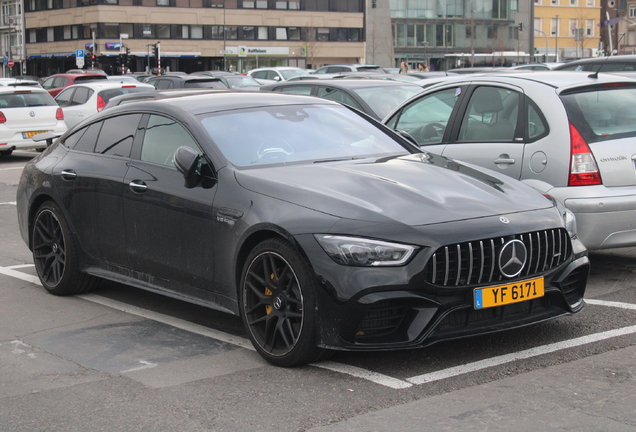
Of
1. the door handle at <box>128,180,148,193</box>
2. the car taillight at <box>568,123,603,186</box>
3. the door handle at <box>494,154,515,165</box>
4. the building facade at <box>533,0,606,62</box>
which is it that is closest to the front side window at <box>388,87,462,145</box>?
the door handle at <box>494,154,515,165</box>

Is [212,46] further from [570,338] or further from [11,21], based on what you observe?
[570,338]

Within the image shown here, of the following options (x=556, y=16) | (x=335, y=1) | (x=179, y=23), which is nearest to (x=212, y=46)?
(x=179, y=23)

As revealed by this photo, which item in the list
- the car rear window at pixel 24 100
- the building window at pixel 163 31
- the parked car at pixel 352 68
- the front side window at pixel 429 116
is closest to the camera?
the front side window at pixel 429 116

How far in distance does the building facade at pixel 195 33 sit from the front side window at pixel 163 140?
77.9 metres

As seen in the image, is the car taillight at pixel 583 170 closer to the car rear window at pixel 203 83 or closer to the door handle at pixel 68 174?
the door handle at pixel 68 174

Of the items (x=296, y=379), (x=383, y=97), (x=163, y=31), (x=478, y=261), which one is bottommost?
(x=296, y=379)

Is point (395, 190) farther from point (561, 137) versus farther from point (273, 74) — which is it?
point (273, 74)

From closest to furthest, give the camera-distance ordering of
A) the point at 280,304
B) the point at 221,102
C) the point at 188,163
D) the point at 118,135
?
the point at 280,304 < the point at 188,163 < the point at 221,102 < the point at 118,135

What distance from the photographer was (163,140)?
6195 millimetres

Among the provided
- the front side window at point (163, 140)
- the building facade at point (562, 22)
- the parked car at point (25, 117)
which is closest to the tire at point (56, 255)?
the front side window at point (163, 140)

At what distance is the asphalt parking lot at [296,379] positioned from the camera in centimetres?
415

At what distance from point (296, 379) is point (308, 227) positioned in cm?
82

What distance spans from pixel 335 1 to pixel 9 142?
81272 mm

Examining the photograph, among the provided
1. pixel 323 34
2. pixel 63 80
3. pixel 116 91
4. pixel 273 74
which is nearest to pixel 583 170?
pixel 116 91
